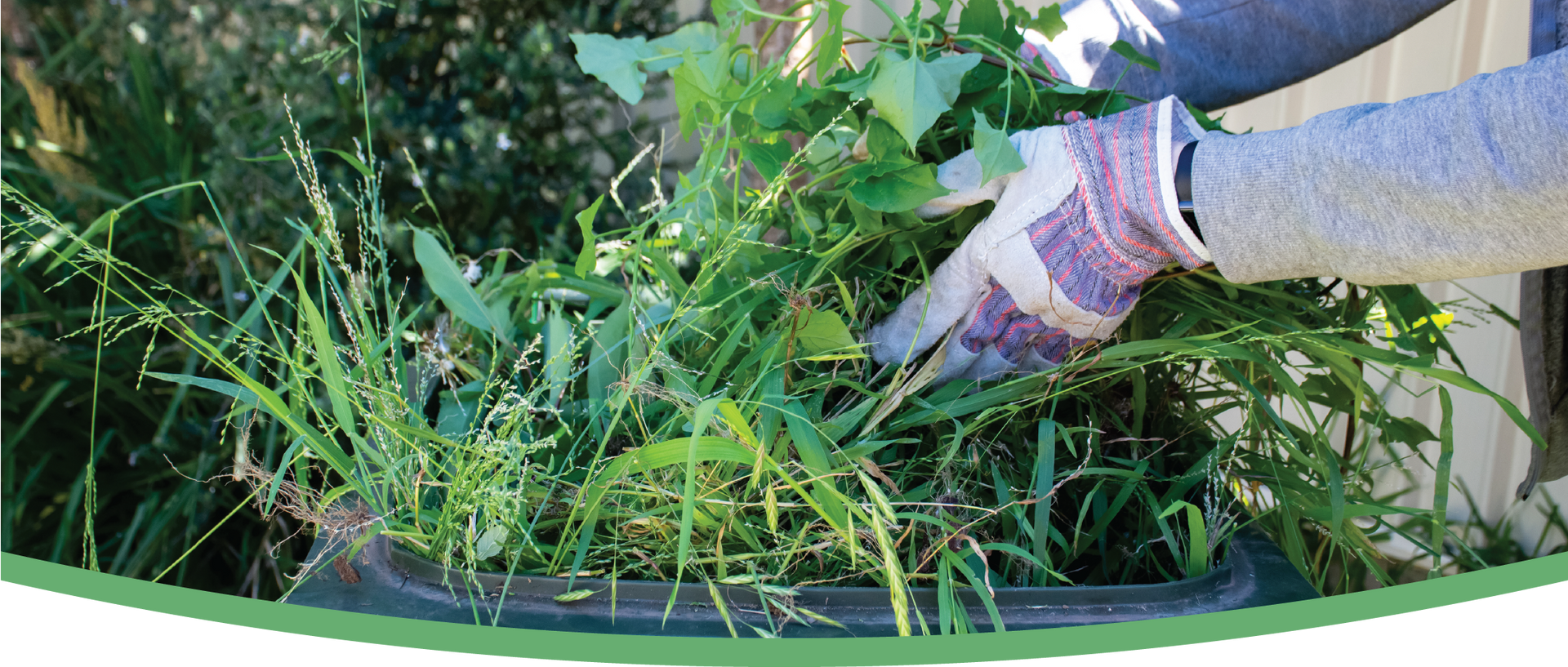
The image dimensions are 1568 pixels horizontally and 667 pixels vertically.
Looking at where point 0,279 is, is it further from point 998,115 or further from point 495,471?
point 998,115

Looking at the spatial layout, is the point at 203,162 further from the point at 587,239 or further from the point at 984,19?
the point at 984,19

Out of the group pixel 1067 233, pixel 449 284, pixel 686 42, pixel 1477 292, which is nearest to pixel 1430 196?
pixel 1067 233

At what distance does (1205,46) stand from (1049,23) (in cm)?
37

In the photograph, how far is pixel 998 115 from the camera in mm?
758

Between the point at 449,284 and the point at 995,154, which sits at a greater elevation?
the point at 995,154

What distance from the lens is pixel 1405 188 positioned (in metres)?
0.58

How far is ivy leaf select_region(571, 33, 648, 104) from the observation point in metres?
0.71

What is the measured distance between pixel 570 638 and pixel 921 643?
216 millimetres

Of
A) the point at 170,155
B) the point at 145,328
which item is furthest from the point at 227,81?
the point at 145,328

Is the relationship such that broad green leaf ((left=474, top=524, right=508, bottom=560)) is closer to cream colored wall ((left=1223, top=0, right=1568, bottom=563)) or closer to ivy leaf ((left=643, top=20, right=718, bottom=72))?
ivy leaf ((left=643, top=20, right=718, bottom=72))

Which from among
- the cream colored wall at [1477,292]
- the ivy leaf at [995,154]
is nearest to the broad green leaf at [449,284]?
the ivy leaf at [995,154]

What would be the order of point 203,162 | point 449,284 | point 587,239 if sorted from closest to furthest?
point 587,239
point 449,284
point 203,162

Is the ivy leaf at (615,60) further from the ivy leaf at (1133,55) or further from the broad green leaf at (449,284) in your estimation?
the ivy leaf at (1133,55)

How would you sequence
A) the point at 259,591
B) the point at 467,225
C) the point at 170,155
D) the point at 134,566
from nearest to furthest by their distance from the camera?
the point at 134,566 < the point at 259,591 < the point at 170,155 < the point at 467,225
